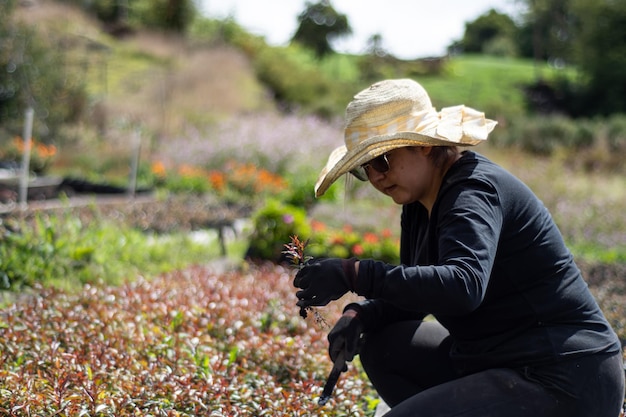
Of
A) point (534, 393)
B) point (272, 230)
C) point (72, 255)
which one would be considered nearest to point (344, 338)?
point (534, 393)

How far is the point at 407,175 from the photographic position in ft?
7.61

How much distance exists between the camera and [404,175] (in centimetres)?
232

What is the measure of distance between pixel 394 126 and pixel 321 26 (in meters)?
41.7

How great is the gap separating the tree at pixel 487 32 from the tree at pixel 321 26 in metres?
26.5

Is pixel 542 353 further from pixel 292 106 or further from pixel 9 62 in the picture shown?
pixel 292 106

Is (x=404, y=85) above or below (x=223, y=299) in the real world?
above

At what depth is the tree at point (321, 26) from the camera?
42062 mm

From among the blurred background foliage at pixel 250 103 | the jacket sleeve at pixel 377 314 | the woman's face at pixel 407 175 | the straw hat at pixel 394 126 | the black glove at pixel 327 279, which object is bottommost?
the blurred background foliage at pixel 250 103

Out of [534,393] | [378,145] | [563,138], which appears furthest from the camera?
[563,138]

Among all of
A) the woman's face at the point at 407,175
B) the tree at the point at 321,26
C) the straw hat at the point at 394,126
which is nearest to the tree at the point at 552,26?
the tree at the point at 321,26

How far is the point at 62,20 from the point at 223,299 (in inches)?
1107

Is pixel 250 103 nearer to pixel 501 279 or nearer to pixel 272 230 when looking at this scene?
pixel 272 230

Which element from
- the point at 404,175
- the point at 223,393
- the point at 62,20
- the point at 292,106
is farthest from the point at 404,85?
the point at 62,20

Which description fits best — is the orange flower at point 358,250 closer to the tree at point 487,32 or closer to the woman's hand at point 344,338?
the woman's hand at point 344,338
